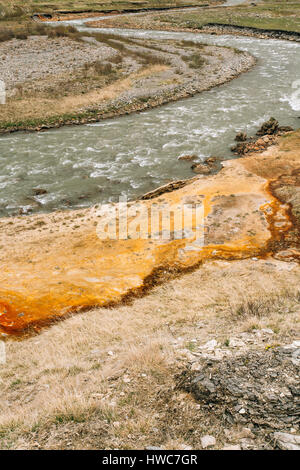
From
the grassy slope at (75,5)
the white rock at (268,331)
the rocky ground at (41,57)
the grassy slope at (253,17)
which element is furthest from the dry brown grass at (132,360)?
the grassy slope at (75,5)

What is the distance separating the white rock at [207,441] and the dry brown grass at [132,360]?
0.42ft

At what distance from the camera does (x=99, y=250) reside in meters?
16.1

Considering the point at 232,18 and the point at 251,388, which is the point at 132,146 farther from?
the point at 232,18

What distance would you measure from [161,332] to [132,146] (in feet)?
65.7

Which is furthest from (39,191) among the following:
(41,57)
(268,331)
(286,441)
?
(41,57)

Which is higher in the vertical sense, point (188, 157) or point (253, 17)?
point (253, 17)

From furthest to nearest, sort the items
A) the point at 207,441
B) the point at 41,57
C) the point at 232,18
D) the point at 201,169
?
the point at 232,18 < the point at 41,57 < the point at 201,169 < the point at 207,441

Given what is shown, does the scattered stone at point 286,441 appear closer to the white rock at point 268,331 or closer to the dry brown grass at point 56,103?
the white rock at point 268,331

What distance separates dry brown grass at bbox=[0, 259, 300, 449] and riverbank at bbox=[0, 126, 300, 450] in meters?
0.03

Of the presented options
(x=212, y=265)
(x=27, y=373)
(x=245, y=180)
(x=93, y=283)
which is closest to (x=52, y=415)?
(x=27, y=373)

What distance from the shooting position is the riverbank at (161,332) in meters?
6.37

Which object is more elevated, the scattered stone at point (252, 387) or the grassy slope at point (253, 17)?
the grassy slope at point (253, 17)

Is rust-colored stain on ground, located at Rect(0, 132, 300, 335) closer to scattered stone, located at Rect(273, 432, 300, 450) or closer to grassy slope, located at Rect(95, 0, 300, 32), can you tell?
scattered stone, located at Rect(273, 432, 300, 450)

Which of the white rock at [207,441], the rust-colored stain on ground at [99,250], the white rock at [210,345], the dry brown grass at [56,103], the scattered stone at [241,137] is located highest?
the dry brown grass at [56,103]
